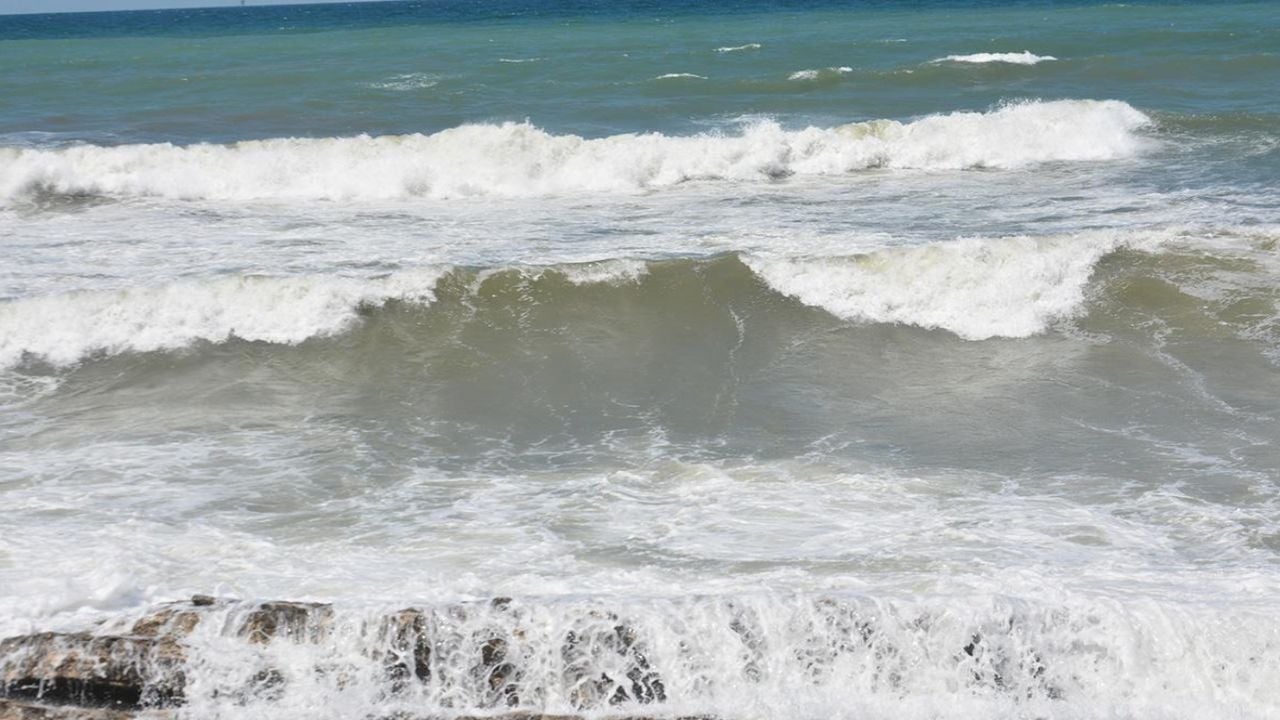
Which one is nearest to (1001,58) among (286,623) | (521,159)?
(521,159)

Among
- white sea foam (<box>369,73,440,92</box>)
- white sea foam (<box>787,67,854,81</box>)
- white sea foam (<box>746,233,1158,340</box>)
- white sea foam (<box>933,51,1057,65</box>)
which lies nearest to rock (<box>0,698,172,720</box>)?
white sea foam (<box>746,233,1158,340</box>)

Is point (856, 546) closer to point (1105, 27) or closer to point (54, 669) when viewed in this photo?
point (54, 669)

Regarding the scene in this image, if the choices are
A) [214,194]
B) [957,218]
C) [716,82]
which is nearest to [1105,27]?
[716,82]

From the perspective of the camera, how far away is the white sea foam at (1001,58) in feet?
103

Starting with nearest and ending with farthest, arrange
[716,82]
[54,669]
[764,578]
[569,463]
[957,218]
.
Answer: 1. [54,669]
2. [764,578]
3. [569,463]
4. [957,218]
5. [716,82]

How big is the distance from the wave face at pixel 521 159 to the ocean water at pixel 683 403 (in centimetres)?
7

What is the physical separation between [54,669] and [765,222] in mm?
11154

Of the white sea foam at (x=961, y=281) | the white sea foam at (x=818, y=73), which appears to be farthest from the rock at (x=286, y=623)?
the white sea foam at (x=818, y=73)

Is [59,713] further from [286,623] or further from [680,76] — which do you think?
[680,76]

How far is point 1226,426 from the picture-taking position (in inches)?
360

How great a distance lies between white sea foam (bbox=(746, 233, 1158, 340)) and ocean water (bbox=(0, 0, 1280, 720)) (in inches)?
1.7

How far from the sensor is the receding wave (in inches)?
464

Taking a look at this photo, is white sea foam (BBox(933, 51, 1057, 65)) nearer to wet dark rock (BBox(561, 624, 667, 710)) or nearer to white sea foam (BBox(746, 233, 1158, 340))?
white sea foam (BBox(746, 233, 1158, 340))

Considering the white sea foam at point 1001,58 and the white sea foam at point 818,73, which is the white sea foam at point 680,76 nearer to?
the white sea foam at point 818,73
